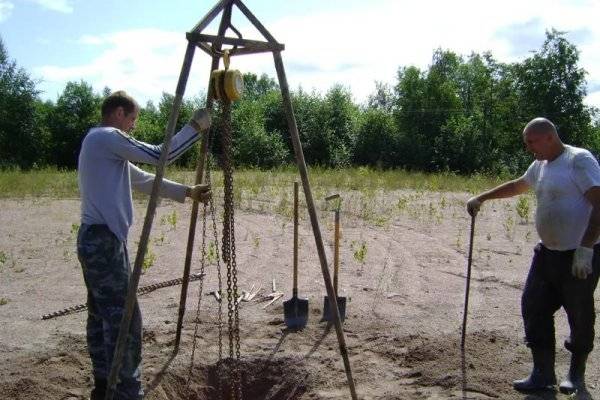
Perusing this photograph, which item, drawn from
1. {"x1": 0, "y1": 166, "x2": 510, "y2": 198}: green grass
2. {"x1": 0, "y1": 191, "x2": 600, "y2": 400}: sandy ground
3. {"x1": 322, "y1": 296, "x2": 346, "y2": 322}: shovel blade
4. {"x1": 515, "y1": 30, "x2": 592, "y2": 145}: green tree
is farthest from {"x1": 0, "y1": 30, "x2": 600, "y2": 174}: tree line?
{"x1": 322, "y1": 296, "x2": 346, "y2": 322}: shovel blade

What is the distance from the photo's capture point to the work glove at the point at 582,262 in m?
3.93

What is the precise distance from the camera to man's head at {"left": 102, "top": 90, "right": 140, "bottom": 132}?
12.0ft

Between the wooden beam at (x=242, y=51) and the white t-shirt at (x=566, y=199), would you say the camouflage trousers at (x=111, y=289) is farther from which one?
the white t-shirt at (x=566, y=199)

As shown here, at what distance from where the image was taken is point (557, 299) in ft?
14.3

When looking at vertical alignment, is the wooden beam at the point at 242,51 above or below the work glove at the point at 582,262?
above

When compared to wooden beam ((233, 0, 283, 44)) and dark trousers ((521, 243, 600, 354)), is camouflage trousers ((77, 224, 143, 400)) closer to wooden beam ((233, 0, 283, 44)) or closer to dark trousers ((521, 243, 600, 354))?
wooden beam ((233, 0, 283, 44))

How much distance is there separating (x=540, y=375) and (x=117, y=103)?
3.49 m

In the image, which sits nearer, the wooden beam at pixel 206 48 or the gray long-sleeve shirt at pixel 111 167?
the gray long-sleeve shirt at pixel 111 167

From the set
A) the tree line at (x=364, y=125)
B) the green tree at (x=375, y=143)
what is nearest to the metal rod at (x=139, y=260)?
the tree line at (x=364, y=125)

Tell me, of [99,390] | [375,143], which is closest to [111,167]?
[99,390]

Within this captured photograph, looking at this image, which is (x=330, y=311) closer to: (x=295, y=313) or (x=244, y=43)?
(x=295, y=313)

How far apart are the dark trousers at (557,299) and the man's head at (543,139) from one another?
2.31 feet

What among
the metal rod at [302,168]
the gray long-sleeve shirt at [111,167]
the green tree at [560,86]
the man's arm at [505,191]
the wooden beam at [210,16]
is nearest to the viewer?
the gray long-sleeve shirt at [111,167]

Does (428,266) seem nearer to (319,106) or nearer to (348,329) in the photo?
(348,329)
